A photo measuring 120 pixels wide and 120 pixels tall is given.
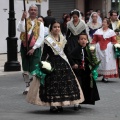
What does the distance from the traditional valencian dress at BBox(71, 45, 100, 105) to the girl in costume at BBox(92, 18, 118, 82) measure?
4494 millimetres

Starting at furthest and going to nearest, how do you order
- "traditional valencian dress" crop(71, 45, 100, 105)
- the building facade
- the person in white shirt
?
the building facade
the person in white shirt
"traditional valencian dress" crop(71, 45, 100, 105)

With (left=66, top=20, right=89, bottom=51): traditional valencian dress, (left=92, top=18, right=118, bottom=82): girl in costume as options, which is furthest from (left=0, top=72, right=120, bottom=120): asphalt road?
(left=66, top=20, right=89, bottom=51): traditional valencian dress

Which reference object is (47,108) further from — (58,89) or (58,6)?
(58,6)

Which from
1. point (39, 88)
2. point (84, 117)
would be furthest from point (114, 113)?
point (39, 88)

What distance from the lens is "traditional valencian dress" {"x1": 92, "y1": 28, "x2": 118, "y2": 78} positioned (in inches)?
621

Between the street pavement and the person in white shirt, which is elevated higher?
the person in white shirt

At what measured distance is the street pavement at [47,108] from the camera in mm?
10328

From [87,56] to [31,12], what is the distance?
2178 millimetres

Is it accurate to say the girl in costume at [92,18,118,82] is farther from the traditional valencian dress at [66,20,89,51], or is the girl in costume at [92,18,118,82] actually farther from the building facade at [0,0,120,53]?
the building facade at [0,0,120,53]

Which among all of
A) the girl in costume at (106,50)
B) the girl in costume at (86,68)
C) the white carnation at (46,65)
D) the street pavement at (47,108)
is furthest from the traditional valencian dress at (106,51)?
the white carnation at (46,65)

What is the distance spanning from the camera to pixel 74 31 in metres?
15.8

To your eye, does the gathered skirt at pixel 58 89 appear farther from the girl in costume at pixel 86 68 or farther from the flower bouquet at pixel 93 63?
the flower bouquet at pixel 93 63

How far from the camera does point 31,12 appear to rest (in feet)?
42.3

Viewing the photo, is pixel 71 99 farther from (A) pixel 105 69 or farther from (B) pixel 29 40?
(A) pixel 105 69
